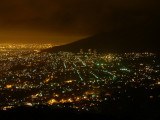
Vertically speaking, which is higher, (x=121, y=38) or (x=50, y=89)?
(x=121, y=38)

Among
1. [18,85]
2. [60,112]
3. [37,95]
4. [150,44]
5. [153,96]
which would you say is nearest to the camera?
[60,112]

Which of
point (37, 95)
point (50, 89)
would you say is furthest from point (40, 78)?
point (37, 95)

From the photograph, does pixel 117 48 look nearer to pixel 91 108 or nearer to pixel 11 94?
pixel 11 94

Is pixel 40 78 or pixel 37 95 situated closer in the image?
pixel 37 95

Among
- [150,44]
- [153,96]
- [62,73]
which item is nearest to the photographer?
[153,96]

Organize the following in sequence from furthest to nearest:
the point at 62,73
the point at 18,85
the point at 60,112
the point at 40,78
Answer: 1. the point at 62,73
2. the point at 40,78
3. the point at 18,85
4. the point at 60,112

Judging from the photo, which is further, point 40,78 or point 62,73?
point 62,73

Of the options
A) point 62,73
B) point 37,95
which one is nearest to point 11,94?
point 37,95

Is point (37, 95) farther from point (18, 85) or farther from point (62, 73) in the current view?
point (62, 73)

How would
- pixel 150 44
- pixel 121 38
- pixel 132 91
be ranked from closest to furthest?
1. pixel 132 91
2. pixel 150 44
3. pixel 121 38
